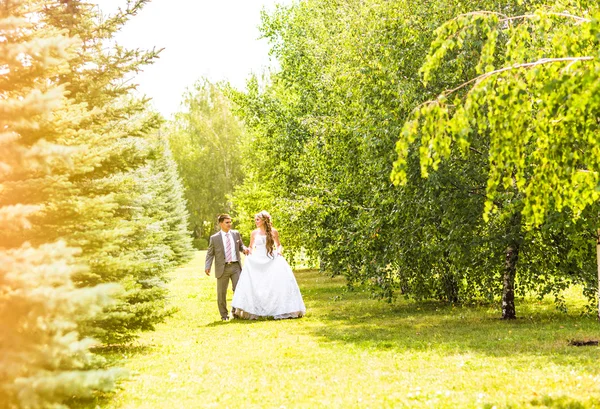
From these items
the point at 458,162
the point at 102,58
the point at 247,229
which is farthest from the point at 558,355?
the point at 247,229

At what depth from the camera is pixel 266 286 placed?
55.9ft

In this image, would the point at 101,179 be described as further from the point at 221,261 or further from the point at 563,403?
the point at 563,403

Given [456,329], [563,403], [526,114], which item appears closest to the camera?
[563,403]

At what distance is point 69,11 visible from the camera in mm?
13023

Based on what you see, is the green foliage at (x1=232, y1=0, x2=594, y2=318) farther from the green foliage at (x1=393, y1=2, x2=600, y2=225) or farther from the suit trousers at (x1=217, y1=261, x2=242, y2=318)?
the green foliage at (x1=393, y1=2, x2=600, y2=225)

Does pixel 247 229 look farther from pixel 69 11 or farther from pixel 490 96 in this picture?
pixel 490 96

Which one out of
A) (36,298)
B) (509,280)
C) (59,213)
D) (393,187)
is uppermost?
(393,187)

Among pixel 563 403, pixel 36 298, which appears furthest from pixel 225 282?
pixel 36 298

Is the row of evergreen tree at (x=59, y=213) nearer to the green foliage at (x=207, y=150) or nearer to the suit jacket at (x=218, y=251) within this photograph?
the suit jacket at (x=218, y=251)

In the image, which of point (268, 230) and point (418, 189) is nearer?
point (418, 189)

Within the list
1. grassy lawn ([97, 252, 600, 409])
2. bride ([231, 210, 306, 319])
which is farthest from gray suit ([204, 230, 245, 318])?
grassy lawn ([97, 252, 600, 409])

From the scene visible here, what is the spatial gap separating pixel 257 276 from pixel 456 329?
493cm

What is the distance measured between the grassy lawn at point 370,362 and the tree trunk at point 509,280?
39cm

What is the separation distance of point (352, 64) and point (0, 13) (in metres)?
10.5
